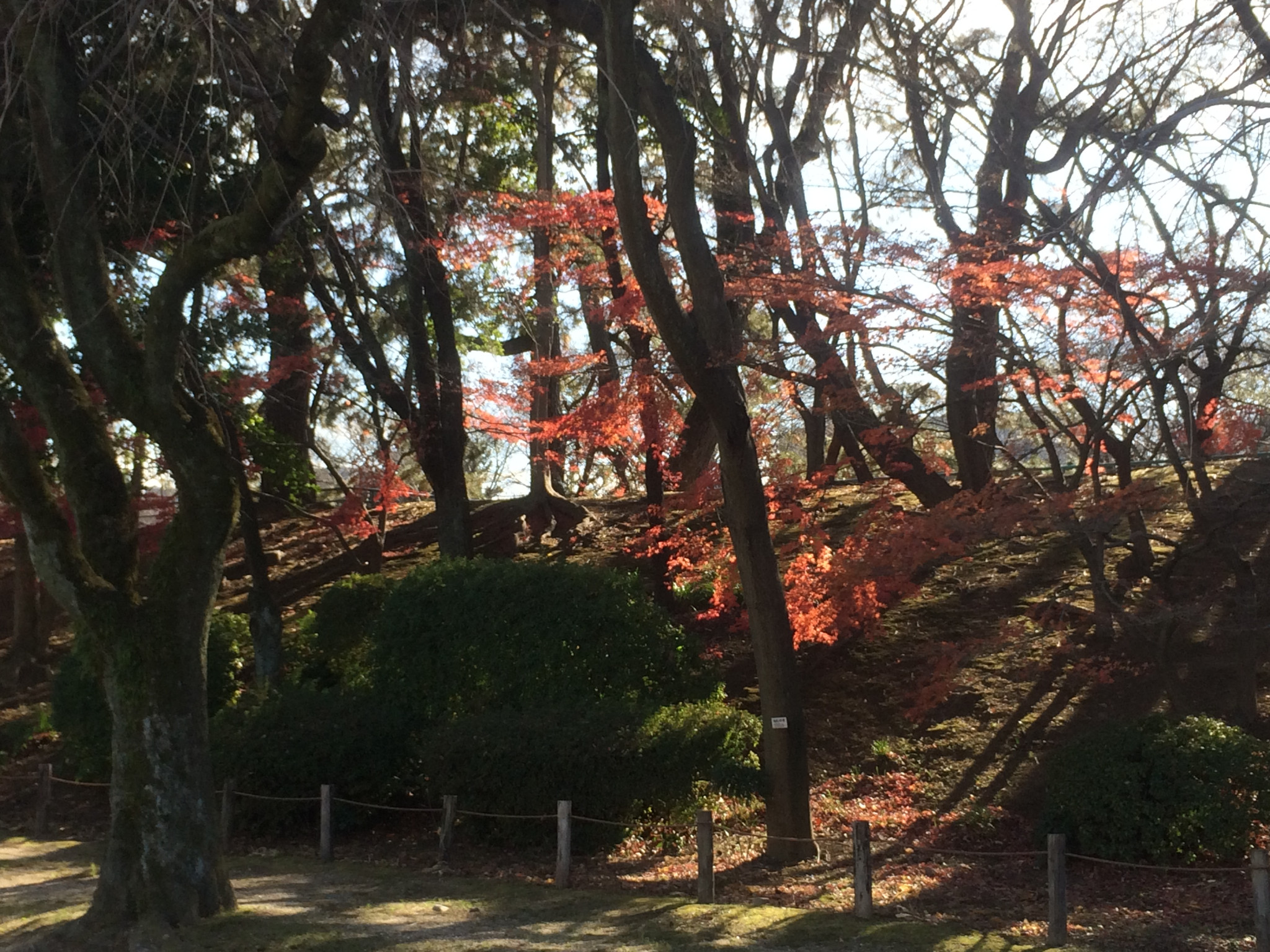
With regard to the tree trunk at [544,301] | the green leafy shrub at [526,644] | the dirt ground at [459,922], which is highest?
the tree trunk at [544,301]

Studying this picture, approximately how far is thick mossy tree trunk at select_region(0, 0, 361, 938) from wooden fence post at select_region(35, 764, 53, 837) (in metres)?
6.93

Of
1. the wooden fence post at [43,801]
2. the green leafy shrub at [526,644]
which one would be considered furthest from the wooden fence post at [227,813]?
the wooden fence post at [43,801]

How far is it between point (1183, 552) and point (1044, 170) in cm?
519

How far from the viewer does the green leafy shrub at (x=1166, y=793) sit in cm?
929

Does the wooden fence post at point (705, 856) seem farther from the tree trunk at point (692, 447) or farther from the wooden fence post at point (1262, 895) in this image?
the tree trunk at point (692, 447)

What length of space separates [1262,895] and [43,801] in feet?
45.9

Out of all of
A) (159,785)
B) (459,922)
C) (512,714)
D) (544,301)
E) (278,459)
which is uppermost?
(544,301)

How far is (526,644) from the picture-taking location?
13.6 metres

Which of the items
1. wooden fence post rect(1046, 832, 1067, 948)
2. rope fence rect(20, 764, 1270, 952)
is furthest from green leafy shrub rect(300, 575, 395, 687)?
wooden fence post rect(1046, 832, 1067, 948)

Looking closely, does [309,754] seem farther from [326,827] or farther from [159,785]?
[159,785]

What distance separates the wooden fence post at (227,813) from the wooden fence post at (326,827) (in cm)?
135

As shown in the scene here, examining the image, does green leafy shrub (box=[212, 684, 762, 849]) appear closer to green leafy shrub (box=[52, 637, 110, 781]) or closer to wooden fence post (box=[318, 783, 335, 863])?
wooden fence post (box=[318, 783, 335, 863])

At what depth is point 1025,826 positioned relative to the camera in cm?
1155

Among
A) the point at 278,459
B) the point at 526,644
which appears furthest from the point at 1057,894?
the point at 278,459
